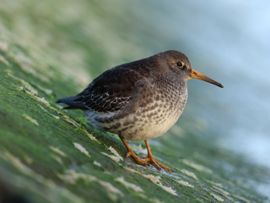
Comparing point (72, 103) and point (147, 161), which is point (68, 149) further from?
point (72, 103)

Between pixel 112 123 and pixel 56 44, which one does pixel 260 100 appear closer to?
pixel 56 44

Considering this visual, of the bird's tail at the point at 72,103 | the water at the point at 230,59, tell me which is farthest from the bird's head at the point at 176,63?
the water at the point at 230,59

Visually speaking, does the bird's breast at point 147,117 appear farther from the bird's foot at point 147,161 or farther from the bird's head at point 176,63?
the bird's head at point 176,63

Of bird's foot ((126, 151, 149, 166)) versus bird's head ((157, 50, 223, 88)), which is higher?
bird's head ((157, 50, 223, 88))

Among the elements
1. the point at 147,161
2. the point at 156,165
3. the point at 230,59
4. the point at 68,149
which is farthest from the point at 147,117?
the point at 230,59

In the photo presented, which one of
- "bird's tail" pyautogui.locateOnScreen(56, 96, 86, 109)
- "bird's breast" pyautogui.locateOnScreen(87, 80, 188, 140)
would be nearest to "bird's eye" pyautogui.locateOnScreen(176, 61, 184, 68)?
"bird's breast" pyautogui.locateOnScreen(87, 80, 188, 140)

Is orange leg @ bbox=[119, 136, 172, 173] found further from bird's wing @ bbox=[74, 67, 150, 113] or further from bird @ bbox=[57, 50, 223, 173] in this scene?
bird's wing @ bbox=[74, 67, 150, 113]

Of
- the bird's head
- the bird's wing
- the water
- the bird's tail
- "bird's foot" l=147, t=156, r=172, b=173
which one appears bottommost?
"bird's foot" l=147, t=156, r=172, b=173

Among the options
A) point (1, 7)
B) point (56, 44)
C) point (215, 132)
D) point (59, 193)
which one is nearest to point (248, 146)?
point (215, 132)
